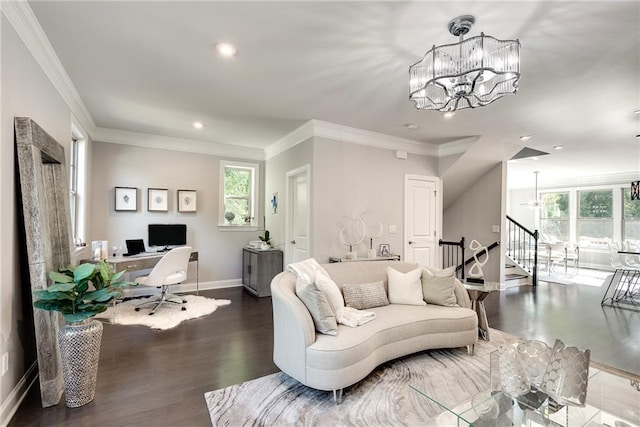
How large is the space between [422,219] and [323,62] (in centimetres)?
370

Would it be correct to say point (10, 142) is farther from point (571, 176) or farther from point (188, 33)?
point (571, 176)

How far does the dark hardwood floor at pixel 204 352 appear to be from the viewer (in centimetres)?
204

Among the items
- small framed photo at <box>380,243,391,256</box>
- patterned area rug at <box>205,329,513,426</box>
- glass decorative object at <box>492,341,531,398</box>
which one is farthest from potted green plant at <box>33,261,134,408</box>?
small framed photo at <box>380,243,391,256</box>

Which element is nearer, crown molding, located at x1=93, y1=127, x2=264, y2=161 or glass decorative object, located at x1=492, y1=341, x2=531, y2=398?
glass decorative object, located at x1=492, y1=341, x2=531, y2=398

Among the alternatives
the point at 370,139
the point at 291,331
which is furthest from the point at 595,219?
the point at 291,331

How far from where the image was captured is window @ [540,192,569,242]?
9593 millimetres

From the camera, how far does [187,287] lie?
5336 mm

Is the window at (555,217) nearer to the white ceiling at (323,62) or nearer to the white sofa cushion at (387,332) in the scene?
the white ceiling at (323,62)

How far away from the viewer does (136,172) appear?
5035 millimetres

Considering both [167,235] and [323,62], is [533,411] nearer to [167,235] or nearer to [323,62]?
[323,62]

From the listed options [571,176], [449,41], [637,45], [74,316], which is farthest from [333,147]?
[571,176]

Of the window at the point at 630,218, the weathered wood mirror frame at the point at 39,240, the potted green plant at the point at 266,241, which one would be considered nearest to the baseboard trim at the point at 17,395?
the weathered wood mirror frame at the point at 39,240

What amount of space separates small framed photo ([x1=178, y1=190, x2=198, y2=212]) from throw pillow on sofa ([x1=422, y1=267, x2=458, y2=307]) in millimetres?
4121

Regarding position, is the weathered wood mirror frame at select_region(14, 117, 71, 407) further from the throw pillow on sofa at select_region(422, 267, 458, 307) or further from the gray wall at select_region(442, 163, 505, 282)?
the gray wall at select_region(442, 163, 505, 282)
